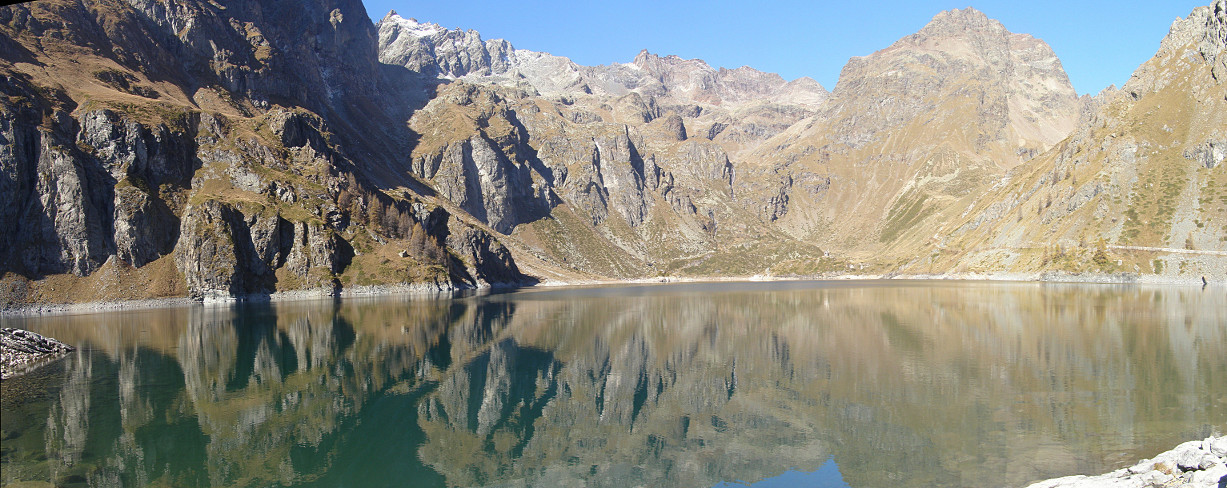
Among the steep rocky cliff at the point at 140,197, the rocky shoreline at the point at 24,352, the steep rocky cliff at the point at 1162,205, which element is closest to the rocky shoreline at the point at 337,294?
the steep rocky cliff at the point at 140,197

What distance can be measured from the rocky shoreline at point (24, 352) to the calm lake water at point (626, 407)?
2.40 meters

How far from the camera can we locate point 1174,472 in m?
24.3

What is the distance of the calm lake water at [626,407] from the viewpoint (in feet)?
101

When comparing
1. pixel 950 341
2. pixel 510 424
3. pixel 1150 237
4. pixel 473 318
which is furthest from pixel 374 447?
pixel 1150 237

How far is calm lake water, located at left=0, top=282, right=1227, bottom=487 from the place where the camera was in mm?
30797

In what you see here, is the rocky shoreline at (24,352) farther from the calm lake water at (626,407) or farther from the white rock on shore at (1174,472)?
the white rock on shore at (1174,472)

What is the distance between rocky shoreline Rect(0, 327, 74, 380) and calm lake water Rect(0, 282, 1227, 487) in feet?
7.88

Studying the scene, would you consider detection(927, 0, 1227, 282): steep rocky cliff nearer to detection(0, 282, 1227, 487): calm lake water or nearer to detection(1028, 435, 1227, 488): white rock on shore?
A: detection(0, 282, 1227, 487): calm lake water

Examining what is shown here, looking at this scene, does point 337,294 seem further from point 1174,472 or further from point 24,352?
point 1174,472

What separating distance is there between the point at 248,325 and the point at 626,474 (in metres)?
82.4

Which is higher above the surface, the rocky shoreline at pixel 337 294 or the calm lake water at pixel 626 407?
the rocky shoreline at pixel 337 294

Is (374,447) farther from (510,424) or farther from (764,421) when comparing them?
(764,421)

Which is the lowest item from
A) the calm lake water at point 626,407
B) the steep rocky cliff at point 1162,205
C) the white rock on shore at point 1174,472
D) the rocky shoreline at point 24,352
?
the calm lake water at point 626,407

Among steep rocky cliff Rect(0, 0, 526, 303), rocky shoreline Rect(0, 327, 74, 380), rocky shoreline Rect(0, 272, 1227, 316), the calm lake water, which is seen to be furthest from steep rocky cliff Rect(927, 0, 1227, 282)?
rocky shoreline Rect(0, 327, 74, 380)
